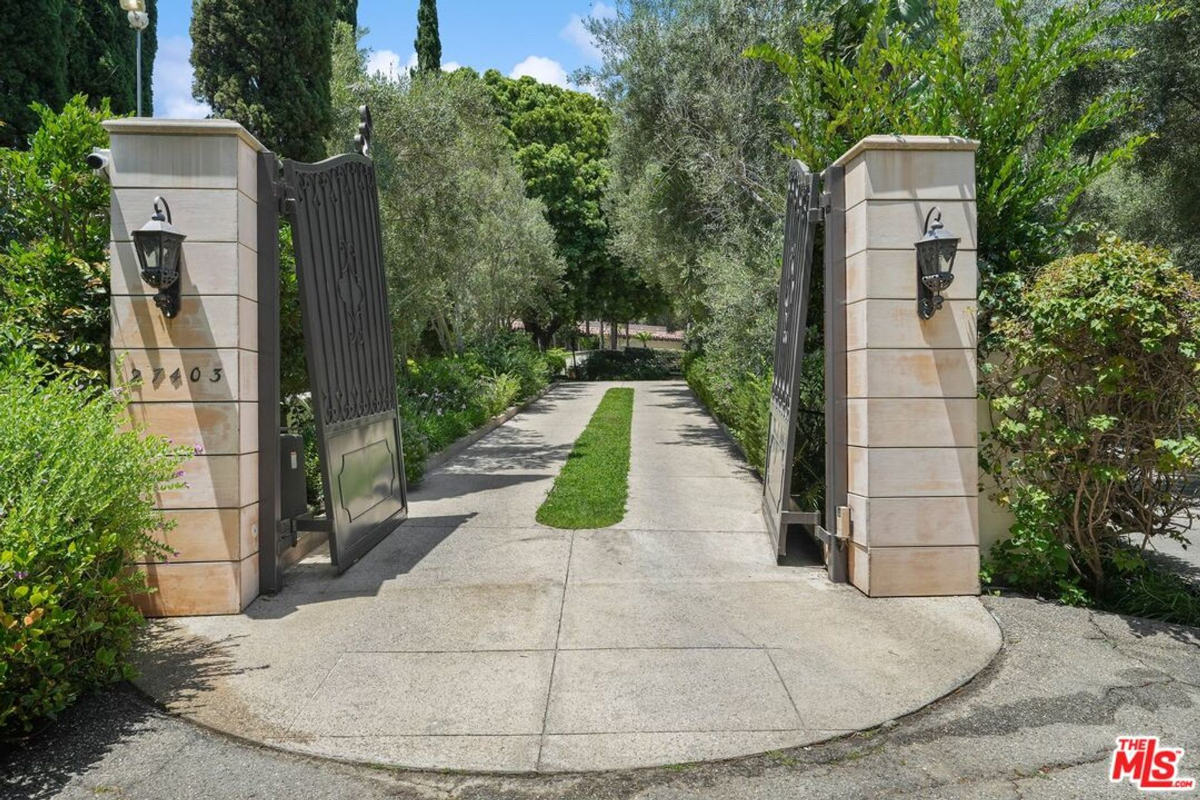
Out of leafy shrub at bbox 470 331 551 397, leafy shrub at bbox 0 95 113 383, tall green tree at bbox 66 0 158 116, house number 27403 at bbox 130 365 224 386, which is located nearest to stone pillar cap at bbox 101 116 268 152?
leafy shrub at bbox 0 95 113 383

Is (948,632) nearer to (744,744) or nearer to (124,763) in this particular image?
(744,744)

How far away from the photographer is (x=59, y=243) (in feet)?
17.1

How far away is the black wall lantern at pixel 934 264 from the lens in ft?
15.1

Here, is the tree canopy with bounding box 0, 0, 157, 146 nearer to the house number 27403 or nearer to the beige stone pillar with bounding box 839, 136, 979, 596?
the house number 27403

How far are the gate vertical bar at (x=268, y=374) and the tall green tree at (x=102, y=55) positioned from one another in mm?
15796

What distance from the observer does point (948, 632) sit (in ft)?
14.0

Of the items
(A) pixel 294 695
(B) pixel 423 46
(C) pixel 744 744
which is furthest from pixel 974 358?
(B) pixel 423 46

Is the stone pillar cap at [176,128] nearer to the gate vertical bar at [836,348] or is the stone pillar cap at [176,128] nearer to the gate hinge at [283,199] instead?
the gate hinge at [283,199]

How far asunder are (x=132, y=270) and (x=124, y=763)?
9.86ft

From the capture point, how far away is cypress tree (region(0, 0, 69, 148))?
547 inches

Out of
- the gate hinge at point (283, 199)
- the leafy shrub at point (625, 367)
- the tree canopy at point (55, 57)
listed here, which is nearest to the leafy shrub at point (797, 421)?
the gate hinge at point (283, 199)

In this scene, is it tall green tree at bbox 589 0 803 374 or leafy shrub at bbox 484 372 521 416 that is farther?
leafy shrub at bbox 484 372 521 416

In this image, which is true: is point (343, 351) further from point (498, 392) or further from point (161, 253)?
point (498, 392)

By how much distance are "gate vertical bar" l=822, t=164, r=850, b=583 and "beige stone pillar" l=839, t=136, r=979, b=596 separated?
0.25 metres
